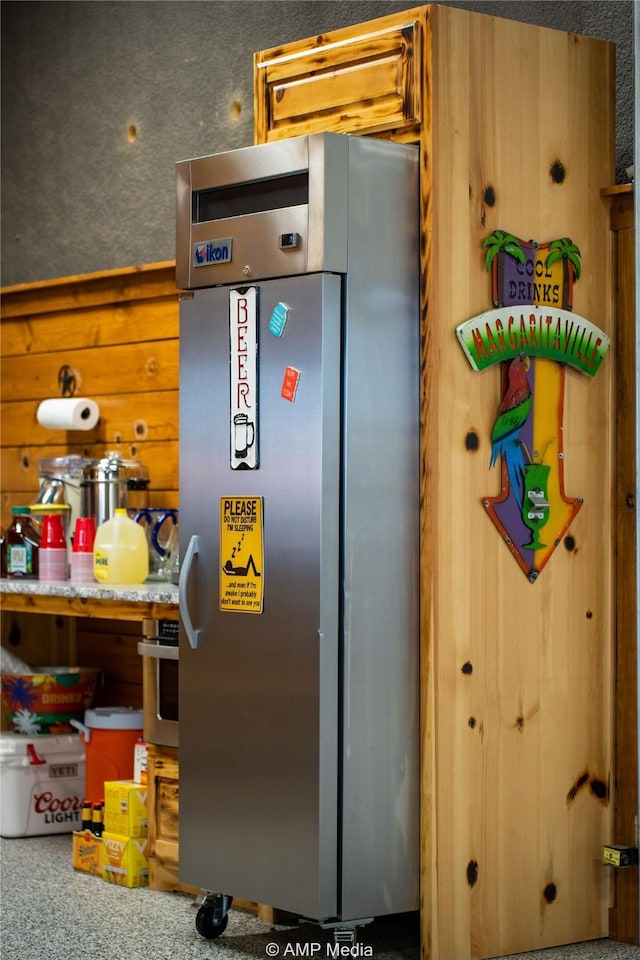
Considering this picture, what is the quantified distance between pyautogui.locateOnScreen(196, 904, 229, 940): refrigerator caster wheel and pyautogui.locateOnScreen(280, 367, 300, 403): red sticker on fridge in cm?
127

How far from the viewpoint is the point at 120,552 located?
13.5 ft

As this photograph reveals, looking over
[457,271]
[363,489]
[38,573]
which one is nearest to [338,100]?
[457,271]

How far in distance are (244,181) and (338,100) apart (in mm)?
327

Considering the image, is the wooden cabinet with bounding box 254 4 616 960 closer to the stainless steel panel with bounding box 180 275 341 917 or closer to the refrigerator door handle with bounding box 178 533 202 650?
the stainless steel panel with bounding box 180 275 341 917

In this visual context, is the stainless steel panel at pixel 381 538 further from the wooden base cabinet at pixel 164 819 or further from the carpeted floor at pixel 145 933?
the wooden base cabinet at pixel 164 819

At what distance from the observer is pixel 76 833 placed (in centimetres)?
399

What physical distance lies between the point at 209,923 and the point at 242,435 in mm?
1192

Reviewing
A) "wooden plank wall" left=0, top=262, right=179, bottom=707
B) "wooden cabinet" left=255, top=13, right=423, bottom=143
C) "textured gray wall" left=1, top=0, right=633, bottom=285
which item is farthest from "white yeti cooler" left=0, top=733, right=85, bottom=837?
"wooden cabinet" left=255, top=13, right=423, bottom=143

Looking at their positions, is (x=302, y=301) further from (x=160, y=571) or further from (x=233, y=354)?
(x=160, y=571)

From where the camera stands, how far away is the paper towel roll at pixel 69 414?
4.76 metres

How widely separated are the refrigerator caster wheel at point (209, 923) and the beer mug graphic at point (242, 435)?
1.11m

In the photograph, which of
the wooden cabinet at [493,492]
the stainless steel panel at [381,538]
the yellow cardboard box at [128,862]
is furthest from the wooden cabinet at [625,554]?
the yellow cardboard box at [128,862]

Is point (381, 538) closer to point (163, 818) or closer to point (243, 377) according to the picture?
point (243, 377)

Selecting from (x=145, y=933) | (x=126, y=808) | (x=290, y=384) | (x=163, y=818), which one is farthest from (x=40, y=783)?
(x=290, y=384)
